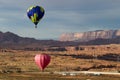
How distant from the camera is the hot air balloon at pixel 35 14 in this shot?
75312 millimetres

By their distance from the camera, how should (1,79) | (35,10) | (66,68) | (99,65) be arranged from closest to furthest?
(35,10)
(1,79)
(66,68)
(99,65)

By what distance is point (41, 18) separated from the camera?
3041 inches

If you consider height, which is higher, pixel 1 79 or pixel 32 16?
pixel 32 16

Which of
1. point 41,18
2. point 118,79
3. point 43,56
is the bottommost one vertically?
point 118,79

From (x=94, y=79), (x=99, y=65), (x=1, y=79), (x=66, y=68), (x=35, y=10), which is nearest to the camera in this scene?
(x=35, y=10)

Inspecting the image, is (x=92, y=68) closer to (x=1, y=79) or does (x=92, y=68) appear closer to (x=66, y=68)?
(x=66, y=68)

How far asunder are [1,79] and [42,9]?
20.9 m

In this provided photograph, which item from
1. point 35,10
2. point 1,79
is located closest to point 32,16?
point 35,10

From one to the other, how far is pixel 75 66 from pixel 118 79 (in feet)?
170

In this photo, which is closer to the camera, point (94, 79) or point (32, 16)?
point (32, 16)

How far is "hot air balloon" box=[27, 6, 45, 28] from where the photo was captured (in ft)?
247

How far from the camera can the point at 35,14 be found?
75.2 m

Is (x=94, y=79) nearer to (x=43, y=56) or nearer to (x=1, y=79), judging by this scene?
(x=43, y=56)

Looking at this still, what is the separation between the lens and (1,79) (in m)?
83.1
